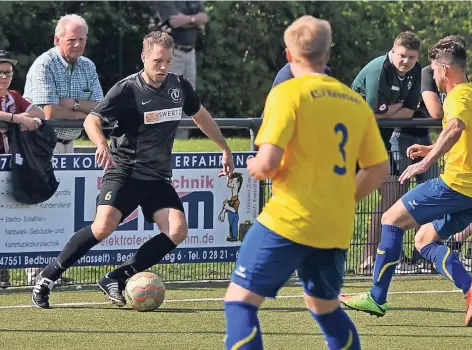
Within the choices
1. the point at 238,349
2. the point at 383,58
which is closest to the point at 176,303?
the point at 383,58

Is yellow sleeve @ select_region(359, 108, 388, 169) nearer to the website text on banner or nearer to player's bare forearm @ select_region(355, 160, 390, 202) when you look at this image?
player's bare forearm @ select_region(355, 160, 390, 202)

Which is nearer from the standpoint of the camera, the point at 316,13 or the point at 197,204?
the point at 197,204

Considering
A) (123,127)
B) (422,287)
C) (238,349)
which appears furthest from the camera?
(422,287)

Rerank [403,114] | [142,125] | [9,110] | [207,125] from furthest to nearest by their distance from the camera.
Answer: [403,114], [9,110], [207,125], [142,125]

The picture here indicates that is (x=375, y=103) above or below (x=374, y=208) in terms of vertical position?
above

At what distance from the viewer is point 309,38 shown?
595 centimetres

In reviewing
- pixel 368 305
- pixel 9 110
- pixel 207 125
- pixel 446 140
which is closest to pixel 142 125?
pixel 207 125

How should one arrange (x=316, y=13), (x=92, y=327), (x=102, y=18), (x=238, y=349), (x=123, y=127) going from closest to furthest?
(x=238, y=349) < (x=92, y=327) < (x=123, y=127) < (x=102, y=18) < (x=316, y=13)

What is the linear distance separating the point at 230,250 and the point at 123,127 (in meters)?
2.19

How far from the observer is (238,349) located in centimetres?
600

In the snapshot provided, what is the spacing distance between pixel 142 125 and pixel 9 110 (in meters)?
1.57

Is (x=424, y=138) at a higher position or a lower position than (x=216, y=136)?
lower

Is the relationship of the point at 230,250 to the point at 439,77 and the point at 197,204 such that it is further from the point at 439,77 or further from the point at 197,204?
the point at 439,77

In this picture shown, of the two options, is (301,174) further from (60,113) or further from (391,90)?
(391,90)
